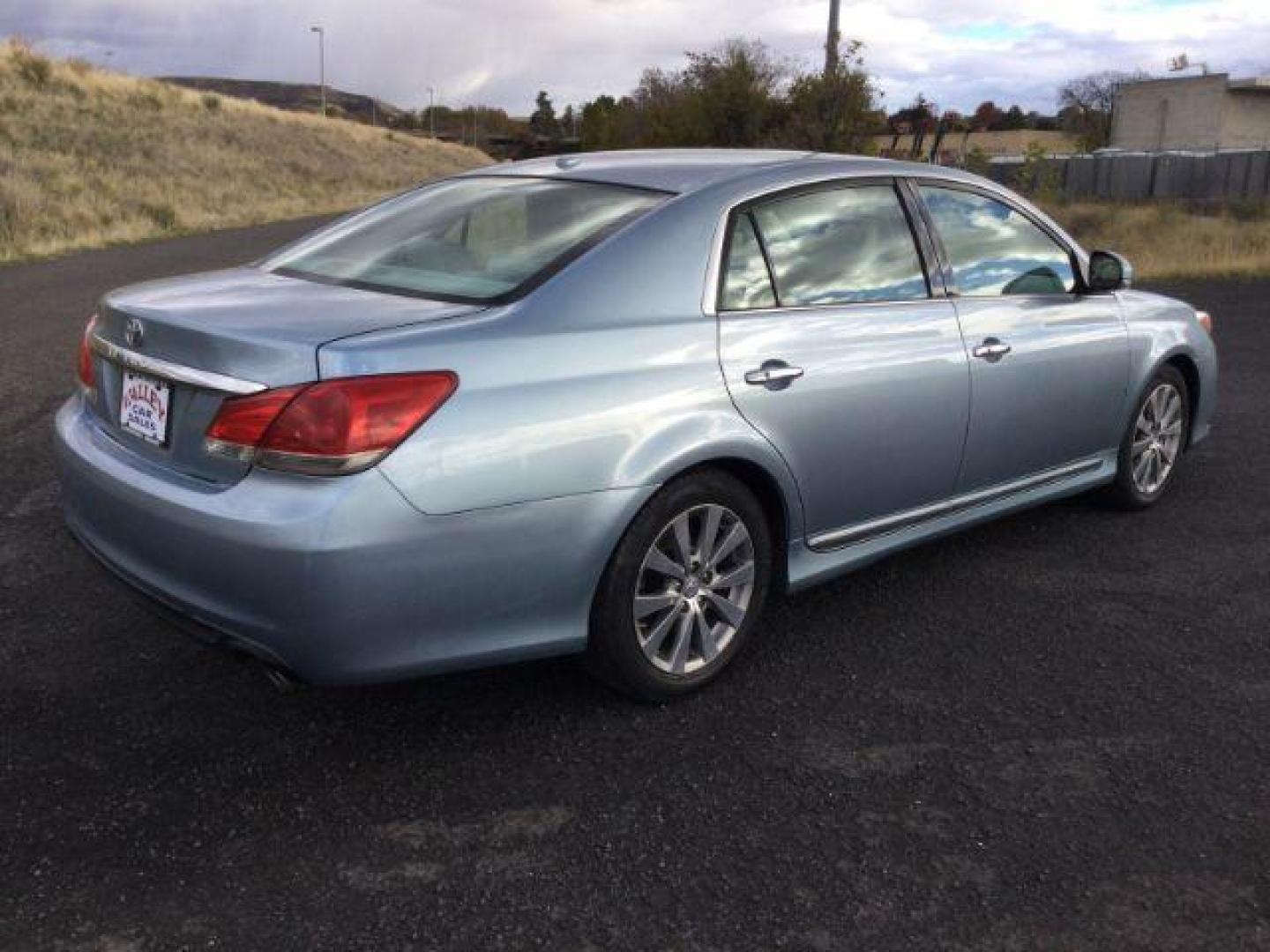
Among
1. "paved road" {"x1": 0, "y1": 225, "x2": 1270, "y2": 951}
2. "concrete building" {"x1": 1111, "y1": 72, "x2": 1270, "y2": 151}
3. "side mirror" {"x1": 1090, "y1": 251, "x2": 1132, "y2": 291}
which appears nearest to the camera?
"paved road" {"x1": 0, "y1": 225, "x2": 1270, "y2": 951}

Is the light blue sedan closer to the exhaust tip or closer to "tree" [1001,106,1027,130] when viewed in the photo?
the exhaust tip

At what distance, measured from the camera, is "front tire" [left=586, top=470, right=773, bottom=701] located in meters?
3.15

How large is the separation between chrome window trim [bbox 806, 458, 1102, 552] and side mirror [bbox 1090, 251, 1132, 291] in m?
0.71

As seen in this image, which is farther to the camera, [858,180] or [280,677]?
[858,180]

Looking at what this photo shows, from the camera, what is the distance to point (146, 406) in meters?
3.06

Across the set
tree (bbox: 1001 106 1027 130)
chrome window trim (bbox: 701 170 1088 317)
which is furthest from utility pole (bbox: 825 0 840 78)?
tree (bbox: 1001 106 1027 130)

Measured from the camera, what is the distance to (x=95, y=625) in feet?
12.6

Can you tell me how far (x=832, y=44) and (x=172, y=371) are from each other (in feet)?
54.0

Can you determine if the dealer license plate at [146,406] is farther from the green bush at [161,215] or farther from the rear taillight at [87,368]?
the green bush at [161,215]

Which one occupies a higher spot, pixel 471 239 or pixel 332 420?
pixel 471 239

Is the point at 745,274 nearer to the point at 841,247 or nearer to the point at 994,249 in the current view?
the point at 841,247

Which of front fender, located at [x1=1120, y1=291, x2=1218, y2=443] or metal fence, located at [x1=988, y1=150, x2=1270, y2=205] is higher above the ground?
metal fence, located at [x1=988, y1=150, x2=1270, y2=205]

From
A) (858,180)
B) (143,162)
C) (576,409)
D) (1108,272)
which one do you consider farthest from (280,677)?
(143,162)

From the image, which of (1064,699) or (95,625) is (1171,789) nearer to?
(1064,699)
